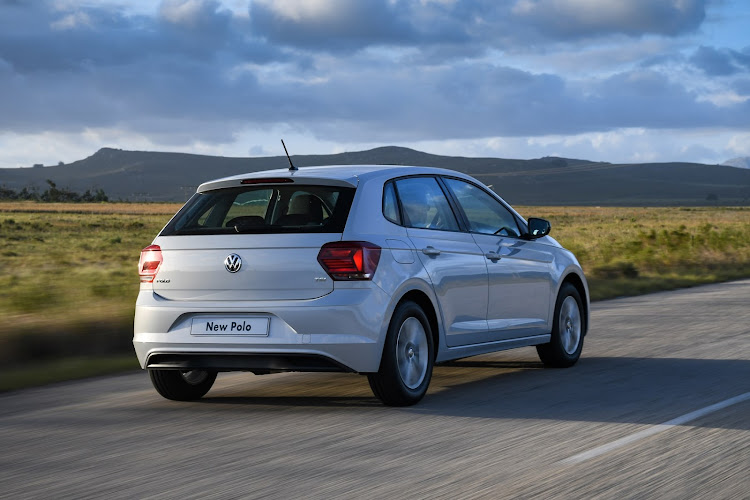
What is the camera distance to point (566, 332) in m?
10.0

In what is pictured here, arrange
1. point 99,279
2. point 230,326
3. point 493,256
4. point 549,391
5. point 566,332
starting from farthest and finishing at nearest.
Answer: point 99,279 → point 566,332 → point 493,256 → point 549,391 → point 230,326

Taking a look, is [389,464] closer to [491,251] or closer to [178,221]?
[178,221]

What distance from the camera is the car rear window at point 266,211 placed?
24.5 feet

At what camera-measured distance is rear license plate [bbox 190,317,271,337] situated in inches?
287

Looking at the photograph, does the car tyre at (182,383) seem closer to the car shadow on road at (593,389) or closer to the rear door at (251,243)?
the rear door at (251,243)

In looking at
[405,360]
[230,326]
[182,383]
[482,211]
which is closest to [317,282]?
[230,326]

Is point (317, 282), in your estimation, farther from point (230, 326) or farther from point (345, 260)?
point (230, 326)

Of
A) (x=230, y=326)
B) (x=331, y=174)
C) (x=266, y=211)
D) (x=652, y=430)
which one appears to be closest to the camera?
(x=652, y=430)

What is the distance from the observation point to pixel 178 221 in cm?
787

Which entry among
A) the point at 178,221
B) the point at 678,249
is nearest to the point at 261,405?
the point at 178,221

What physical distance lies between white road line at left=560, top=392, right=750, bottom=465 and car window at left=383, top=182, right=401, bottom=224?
221 centimetres

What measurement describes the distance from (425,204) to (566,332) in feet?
7.87

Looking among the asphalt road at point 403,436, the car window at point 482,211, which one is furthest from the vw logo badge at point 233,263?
the car window at point 482,211

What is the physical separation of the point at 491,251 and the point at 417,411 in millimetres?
1784
